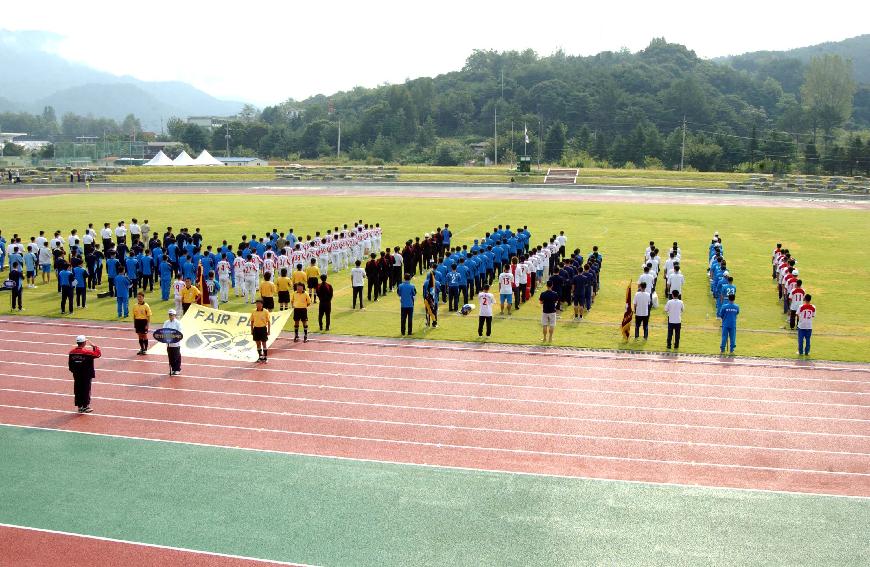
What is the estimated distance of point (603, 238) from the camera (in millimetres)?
34688

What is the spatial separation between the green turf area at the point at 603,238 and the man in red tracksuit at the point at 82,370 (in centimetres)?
680

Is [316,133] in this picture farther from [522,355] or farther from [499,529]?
[499,529]

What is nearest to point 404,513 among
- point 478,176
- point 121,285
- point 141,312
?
point 141,312

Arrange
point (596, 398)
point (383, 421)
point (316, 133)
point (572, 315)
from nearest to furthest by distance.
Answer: point (383, 421) → point (596, 398) → point (572, 315) → point (316, 133)

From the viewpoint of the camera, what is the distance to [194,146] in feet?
Result: 401

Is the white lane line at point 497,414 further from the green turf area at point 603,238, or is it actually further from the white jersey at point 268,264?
the white jersey at point 268,264

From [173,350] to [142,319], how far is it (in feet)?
6.60

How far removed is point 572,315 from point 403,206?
27769mm

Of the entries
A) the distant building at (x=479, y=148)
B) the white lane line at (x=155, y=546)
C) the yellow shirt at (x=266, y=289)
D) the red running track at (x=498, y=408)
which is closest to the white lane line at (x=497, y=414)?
the red running track at (x=498, y=408)

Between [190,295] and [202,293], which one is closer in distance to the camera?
[190,295]

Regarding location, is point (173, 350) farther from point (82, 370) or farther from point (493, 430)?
point (493, 430)

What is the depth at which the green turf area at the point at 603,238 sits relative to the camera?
19.3m

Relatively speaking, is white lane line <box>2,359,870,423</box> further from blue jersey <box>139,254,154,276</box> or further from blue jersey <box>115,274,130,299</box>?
blue jersey <box>139,254,154,276</box>

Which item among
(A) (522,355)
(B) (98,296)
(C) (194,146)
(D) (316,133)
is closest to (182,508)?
(A) (522,355)
